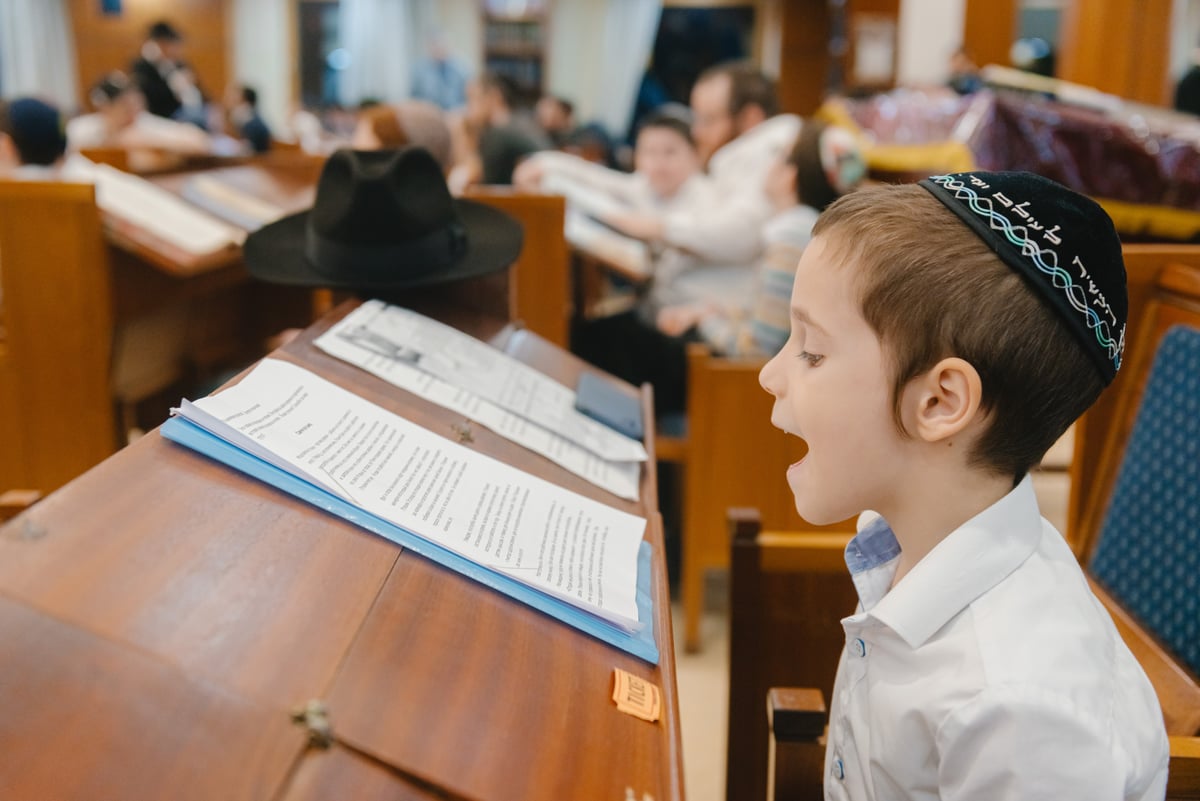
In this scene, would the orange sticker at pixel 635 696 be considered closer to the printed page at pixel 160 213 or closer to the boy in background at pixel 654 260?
the printed page at pixel 160 213

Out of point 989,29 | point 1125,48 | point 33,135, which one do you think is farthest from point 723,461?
point 989,29

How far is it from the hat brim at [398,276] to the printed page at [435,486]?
0.49 meters

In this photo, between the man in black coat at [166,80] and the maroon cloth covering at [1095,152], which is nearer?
the maroon cloth covering at [1095,152]

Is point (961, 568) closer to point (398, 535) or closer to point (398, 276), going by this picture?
point (398, 535)

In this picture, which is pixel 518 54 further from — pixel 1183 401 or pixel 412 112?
pixel 1183 401

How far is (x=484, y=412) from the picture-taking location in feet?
4.21

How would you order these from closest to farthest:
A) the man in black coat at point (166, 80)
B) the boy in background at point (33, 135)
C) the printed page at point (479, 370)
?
the printed page at point (479, 370), the boy in background at point (33, 135), the man in black coat at point (166, 80)

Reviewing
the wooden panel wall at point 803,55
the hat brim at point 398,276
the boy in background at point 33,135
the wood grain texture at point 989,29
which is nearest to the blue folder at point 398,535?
the hat brim at point 398,276

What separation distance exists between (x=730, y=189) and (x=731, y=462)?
116cm

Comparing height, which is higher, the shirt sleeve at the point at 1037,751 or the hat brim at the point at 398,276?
the hat brim at the point at 398,276

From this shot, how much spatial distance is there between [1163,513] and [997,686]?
98cm

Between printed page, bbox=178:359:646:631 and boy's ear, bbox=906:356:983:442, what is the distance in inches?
12.3

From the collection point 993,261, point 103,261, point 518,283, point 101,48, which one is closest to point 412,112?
point 518,283

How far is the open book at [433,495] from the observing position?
90cm
